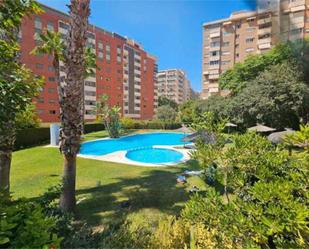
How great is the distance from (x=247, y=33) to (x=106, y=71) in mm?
38458

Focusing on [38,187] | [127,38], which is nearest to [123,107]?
[127,38]

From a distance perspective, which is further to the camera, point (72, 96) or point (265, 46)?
point (265, 46)

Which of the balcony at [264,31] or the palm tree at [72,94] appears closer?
the palm tree at [72,94]

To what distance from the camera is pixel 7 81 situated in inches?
141

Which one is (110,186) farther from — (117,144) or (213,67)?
(213,67)

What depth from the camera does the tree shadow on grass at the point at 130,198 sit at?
285 inches

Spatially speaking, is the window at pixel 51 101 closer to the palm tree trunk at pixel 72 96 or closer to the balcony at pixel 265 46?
the palm tree trunk at pixel 72 96

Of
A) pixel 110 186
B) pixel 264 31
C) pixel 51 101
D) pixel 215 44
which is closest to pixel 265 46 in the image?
pixel 264 31

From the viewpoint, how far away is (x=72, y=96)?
21.7ft

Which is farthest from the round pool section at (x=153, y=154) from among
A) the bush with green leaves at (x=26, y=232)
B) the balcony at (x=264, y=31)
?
the balcony at (x=264, y=31)

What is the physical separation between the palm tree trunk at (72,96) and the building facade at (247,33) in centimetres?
4659

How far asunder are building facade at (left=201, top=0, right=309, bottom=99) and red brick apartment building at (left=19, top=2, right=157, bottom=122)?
24.1m

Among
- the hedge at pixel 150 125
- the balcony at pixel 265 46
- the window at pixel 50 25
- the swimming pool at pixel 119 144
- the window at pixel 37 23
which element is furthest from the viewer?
the balcony at pixel 265 46

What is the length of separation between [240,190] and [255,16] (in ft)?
194
